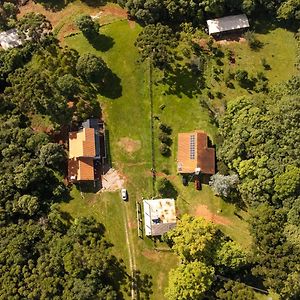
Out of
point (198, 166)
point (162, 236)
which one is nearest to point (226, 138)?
point (198, 166)

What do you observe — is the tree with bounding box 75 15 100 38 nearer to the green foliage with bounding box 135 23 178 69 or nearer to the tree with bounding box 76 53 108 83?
the tree with bounding box 76 53 108 83

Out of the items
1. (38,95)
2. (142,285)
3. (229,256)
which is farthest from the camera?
(38,95)

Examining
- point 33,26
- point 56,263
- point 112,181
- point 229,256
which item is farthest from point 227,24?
point 56,263

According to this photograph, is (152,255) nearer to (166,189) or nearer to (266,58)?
(166,189)

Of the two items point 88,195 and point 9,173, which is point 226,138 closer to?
point 88,195

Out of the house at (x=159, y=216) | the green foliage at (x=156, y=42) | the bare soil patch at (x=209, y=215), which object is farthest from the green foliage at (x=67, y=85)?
the bare soil patch at (x=209, y=215)

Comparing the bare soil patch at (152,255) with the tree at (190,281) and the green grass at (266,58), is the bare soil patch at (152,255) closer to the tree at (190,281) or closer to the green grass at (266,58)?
the tree at (190,281)
